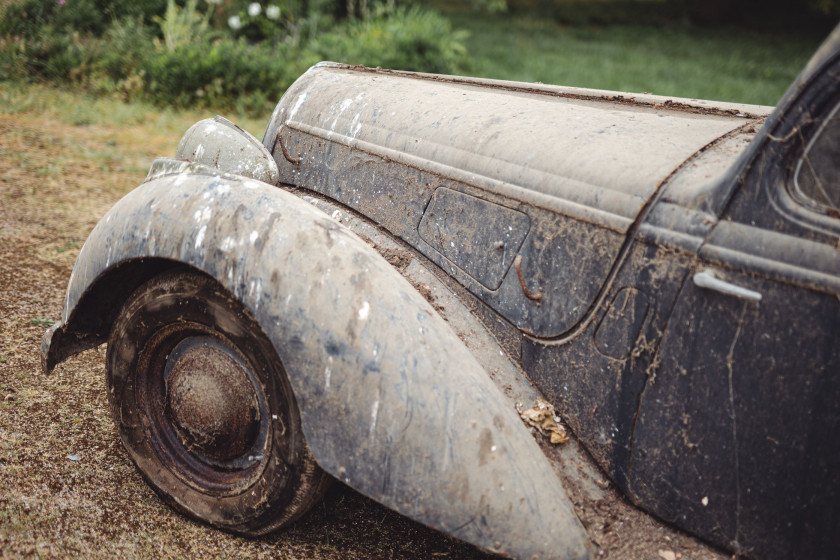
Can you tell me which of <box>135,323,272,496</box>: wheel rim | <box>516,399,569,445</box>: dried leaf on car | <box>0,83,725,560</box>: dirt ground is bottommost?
<box>0,83,725,560</box>: dirt ground

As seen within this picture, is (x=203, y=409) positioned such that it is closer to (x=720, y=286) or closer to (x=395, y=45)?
(x=720, y=286)

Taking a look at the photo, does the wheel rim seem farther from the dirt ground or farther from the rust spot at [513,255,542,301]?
the rust spot at [513,255,542,301]

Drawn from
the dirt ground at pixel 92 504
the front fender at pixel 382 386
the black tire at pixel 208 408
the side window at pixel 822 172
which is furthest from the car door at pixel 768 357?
the black tire at pixel 208 408

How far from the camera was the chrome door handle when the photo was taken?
1363 millimetres

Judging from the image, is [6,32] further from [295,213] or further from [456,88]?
A: [295,213]

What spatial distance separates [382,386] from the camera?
1.53 m

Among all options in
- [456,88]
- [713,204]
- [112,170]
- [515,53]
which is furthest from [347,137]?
[515,53]

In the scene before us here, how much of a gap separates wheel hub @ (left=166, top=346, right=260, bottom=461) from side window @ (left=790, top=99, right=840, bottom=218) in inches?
58.2

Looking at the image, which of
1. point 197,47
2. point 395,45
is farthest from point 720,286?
point 395,45

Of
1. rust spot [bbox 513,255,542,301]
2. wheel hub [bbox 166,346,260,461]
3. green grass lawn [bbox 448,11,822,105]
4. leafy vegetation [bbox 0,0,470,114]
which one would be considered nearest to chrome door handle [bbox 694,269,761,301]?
rust spot [bbox 513,255,542,301]

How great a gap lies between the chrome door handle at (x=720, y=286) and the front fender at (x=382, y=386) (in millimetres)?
551

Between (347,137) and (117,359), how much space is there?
1162mm

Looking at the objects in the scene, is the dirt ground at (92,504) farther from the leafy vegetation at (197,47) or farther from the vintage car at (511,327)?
the leafy vegetation at (197,47)

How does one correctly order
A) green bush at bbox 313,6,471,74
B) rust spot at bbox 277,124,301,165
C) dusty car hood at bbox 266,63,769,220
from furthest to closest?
green bush at bbox 313,6,471,74
rust spot at bbox 277,124,301,165
dusty car hood at bbox 266,63,769,220
